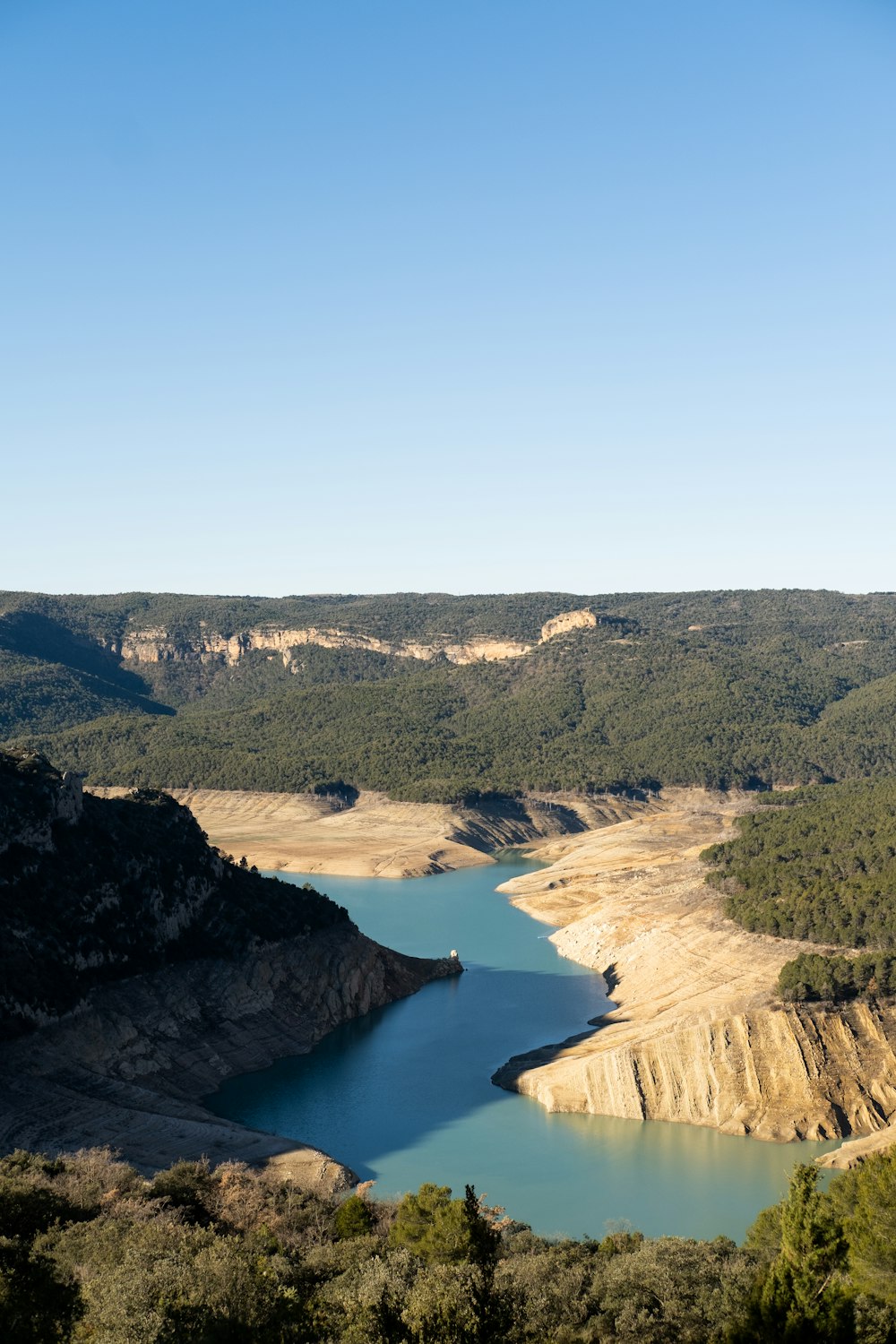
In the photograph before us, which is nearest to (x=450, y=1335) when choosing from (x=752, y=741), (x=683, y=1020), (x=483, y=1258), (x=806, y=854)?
(x=483, y=1258)

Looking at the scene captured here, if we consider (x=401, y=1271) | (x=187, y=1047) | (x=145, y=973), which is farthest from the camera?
(x=145, y=973)

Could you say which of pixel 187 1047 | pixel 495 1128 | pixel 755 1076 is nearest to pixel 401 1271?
pixel 495 1128

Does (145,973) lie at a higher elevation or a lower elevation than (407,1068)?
higher

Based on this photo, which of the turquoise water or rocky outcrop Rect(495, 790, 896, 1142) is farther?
rocky outcrop Rect(495, 790, 896, 1142)

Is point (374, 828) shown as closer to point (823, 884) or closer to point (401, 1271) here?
point (823, 884)

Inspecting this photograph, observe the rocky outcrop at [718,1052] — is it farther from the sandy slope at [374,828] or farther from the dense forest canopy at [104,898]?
the sandy slope at [374,828]

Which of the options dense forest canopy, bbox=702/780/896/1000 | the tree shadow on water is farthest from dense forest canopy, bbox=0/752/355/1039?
dense forest canopy, bbox=702/780/896/1000

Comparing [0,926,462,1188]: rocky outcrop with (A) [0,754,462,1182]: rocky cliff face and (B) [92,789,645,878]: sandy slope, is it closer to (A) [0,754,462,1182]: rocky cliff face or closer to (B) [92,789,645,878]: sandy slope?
(A) [0,754,462,1182]: rocky cliff face
